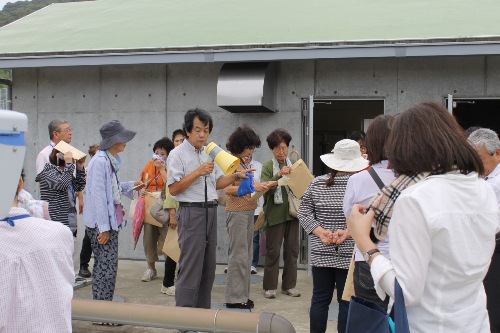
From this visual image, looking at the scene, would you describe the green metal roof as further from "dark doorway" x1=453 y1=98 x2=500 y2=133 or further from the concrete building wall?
"dark doorway" x1=453 y1=98 x2=500 y2=133

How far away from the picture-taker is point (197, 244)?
5730 mm

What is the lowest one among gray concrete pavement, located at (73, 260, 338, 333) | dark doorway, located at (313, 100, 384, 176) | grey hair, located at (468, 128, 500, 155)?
gray concrete pavement, located at (73, 260, 338, 333)

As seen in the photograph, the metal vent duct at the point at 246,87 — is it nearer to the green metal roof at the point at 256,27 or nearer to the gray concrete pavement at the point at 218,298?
the green metal roof at the point at 256,27

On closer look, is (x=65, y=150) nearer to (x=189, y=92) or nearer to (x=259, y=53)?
(x=259, y=53)

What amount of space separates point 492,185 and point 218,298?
3.84 meters

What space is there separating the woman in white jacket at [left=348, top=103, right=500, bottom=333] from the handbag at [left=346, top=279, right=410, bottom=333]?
1.5 inches

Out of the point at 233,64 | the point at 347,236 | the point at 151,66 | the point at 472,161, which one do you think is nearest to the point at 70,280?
the point at 472,161

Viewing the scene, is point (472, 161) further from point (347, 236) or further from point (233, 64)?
point (233, 64)

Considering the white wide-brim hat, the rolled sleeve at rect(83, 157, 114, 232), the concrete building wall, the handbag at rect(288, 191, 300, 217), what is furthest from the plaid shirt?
the concrete building wall

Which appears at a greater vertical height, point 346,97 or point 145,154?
point 346,97

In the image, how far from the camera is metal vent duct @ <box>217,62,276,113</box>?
28.7ft

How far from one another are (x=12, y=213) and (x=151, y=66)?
7624 mm

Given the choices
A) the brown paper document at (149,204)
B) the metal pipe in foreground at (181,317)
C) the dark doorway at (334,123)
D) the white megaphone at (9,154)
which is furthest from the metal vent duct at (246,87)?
the white megaphone at (9,154)

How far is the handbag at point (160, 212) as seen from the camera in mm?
7906
